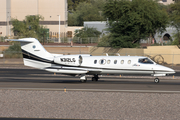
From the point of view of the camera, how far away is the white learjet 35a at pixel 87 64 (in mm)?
23688

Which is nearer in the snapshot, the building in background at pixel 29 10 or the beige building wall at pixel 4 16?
the beige building wall at pixel 4 16

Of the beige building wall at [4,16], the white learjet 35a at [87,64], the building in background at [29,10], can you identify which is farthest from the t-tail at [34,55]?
the beige building wall at [4,16]

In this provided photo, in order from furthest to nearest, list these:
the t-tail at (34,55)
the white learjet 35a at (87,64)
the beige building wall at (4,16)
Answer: the beige building wall at (4,16), the t-tail at (34,55), the white learjet 35a at (87,64)

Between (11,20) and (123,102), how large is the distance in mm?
73831

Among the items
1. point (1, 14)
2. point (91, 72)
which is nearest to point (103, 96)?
point (91, 72)

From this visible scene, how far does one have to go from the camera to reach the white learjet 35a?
933 inches

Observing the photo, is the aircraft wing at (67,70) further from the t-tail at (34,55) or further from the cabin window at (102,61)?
the cabin window at (102,61)

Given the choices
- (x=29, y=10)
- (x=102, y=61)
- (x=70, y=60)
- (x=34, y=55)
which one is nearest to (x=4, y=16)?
(x=29, y=10)

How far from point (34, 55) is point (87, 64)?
4543 millimetres

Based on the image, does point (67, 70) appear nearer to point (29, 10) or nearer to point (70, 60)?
point (70, 60)

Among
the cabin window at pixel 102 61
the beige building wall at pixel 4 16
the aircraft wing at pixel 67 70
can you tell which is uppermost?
the beige building wall at pixel 4 16

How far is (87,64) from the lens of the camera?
80.6 feet

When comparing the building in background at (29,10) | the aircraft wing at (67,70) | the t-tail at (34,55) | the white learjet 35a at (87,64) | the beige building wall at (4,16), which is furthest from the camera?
the building in background at (29,10)

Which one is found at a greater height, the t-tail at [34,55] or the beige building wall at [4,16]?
the beige building wall at [4,16]
